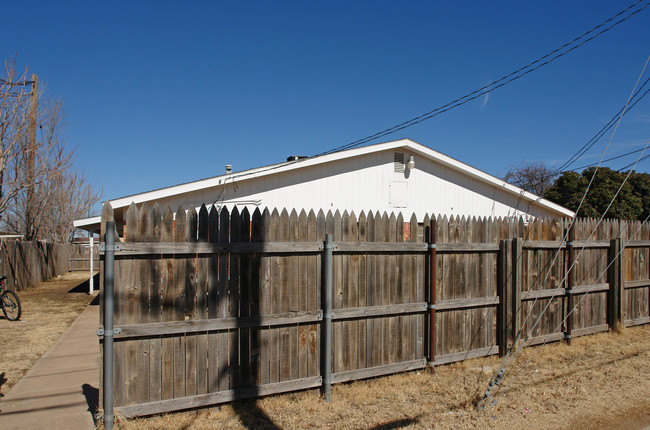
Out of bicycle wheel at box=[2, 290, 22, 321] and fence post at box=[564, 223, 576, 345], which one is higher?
fence post at box=[564, 223, 576, 345]

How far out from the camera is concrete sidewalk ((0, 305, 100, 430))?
14.5 feet

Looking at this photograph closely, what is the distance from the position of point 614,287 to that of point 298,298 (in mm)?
6362

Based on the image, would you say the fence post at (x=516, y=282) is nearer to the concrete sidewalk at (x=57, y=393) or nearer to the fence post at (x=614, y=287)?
the fence post at (x=614, y=287)

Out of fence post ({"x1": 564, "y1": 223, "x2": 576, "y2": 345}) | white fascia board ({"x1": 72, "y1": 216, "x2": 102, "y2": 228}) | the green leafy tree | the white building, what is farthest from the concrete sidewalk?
the green leafy tree

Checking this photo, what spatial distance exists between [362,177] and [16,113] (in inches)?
426

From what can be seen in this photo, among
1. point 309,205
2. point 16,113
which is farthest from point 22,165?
point 309,205

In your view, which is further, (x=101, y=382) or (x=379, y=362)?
(x=379, y=362)

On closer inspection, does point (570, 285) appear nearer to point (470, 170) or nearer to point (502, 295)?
point (502, 295)

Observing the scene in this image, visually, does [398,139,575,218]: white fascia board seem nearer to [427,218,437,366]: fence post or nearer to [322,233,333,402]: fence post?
[427,218,437,366]: fence post

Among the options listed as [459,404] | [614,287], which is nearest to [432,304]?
[459,404]

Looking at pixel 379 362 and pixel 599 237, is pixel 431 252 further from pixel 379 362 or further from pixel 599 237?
pixel 599 237

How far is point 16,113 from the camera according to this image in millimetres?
13250

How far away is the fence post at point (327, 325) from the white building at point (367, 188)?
231 inches

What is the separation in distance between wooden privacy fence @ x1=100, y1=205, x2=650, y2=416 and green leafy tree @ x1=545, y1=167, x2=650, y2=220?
1454 centimetres
